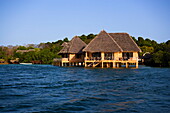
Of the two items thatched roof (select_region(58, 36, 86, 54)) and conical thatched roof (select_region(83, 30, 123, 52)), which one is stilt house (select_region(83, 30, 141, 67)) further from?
thatched roof (select_region(58, 36, 86, 54))

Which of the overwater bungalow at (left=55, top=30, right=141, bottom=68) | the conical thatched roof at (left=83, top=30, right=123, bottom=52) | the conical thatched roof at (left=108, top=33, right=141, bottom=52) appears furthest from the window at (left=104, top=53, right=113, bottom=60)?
the conical thatched roof at (left=108, top=33, right=141, bottom=52)

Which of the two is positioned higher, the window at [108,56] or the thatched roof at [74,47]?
the thatched roof at [74,47]

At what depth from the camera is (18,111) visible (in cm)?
843

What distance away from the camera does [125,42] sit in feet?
118

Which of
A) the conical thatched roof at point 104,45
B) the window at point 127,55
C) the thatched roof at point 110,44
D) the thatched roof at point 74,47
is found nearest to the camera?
the conical thatched roof at point 104,45

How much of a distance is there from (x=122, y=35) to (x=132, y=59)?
4745mm

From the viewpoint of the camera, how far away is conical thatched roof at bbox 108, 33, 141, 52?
3461cm

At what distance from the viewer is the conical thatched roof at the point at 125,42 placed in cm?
3461

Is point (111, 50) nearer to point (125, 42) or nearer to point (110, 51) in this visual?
point (110, 51)

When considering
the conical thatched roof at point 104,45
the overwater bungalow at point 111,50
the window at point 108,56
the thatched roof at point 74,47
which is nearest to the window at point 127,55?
the overwater bungalow at point 111,50

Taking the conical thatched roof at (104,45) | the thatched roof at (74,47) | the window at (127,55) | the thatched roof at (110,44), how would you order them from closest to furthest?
1. the conical thatched roof at (104,45)
2. the thatched roof at (110,44)
3. the window at (127,55)
4. the thatched roof at (74,47)

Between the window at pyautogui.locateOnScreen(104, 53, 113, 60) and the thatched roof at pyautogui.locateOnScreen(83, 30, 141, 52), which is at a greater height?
the thatched roof at pyautogui.locateOnScreen(83, 30, 141, 52)

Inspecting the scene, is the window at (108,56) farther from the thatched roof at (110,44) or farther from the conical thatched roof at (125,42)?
the conical thatched roof at (125,42)

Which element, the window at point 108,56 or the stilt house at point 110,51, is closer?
the stilt house at point 110,51
